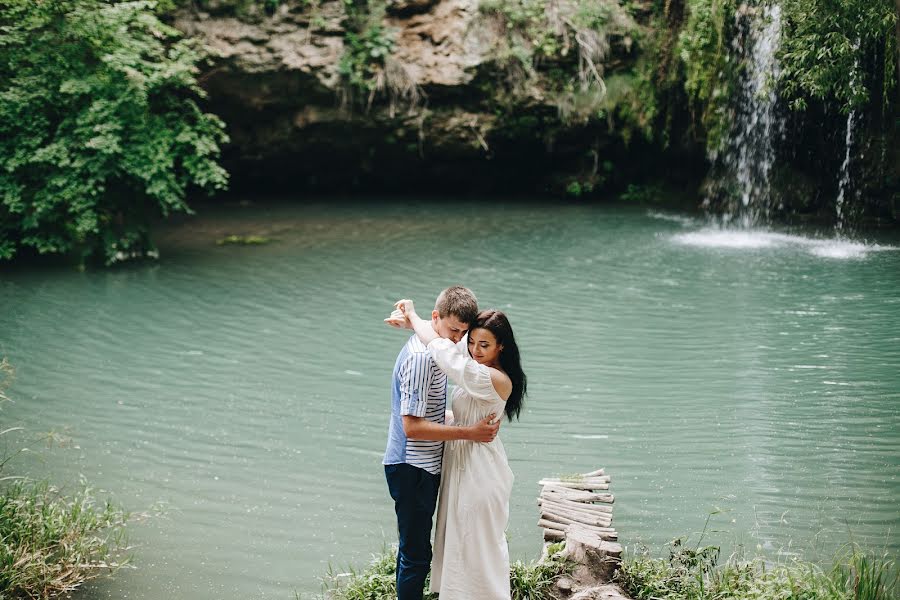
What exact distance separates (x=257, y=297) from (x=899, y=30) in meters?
9.14

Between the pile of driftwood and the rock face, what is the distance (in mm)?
12673

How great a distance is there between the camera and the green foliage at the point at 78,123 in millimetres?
12211

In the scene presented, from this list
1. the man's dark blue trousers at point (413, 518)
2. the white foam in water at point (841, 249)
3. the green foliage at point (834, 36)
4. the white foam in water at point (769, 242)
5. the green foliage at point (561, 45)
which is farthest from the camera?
the green foliage at point (561, 45)

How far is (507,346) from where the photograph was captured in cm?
377

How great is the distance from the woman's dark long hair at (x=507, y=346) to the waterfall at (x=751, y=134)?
41.5ft

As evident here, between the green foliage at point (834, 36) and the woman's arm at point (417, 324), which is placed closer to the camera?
the woman's arm at point (417, 324)

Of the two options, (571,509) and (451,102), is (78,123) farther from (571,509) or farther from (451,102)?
(571,509)

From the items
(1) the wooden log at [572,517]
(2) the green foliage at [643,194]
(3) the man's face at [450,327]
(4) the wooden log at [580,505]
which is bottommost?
(1) the wooden log at [572,517]

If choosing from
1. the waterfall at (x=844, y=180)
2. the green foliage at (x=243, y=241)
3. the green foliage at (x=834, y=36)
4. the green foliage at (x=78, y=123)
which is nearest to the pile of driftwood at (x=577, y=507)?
the green foliage at (x=834, y=36)

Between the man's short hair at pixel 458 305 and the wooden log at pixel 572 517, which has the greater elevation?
the man's short hair at pixel 458 305

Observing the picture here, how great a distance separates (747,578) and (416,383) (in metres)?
2.07

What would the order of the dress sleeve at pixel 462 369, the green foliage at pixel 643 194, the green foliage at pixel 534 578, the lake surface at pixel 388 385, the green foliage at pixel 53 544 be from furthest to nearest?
1. the green foliage at pixel 643 194
2. the lake surface at pixel 388 385
3. the green foliage at pixel 53 544
4. the green foliage at pixel 534 578
5. the dress sleeve at pixel 462 369

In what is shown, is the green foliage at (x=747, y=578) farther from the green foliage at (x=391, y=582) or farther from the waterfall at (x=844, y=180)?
the waterfall at (x=844, y=180)

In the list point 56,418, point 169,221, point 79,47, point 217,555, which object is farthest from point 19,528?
point 169,221
